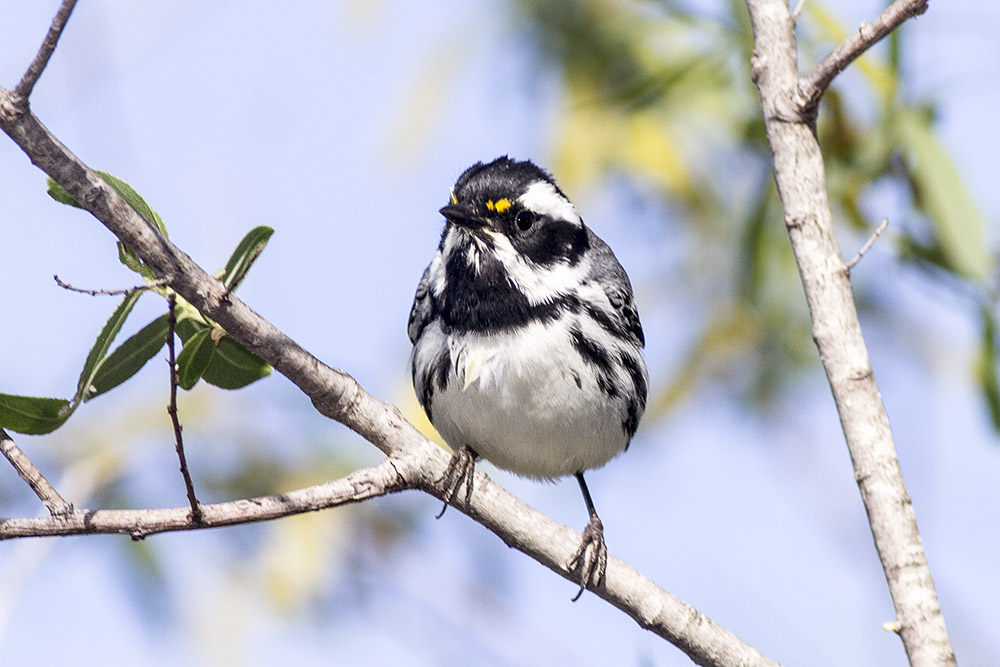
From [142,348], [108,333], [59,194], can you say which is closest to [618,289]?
[142,348]

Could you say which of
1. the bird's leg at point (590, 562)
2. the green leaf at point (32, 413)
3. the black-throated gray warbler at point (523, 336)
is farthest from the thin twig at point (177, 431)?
the black-throated gray warbler at point (523, 336)

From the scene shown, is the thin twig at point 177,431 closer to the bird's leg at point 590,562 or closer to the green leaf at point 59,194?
the green leaf at point 59,194

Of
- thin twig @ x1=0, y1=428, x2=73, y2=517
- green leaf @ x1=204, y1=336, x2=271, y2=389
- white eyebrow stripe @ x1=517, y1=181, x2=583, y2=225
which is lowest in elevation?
thin twig @ x1=0, y1=428, x2=73, y2=517

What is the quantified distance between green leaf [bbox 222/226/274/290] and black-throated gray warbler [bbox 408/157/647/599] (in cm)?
99

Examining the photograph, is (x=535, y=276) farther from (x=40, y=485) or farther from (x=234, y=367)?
(x=40, y=485)

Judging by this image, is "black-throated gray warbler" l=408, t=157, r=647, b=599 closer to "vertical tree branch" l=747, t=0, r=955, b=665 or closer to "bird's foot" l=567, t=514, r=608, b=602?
"bird's foot" l=567, t=514, r=608, b=602

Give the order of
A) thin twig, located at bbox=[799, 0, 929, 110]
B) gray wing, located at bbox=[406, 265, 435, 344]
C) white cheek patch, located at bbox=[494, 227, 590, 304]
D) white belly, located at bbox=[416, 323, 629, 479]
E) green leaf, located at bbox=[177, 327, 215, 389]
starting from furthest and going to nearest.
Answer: gray wing, located at bbox=[406, 265, 435, 344] → white cheek patch, located at bbox=[494, 227, 590, 304] → white belly, located at bbox=[416, 323, 629, 479] → thin twig, located at bbox=[799, 0, 929, 110] → green leaf, located at bbox=[177, 327, 215, 389]

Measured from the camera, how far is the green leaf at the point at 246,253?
2.15m

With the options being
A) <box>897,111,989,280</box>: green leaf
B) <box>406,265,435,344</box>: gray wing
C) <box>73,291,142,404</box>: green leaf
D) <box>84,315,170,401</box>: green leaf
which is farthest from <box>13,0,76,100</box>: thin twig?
<box>897,111,989,280</box>: green leaf

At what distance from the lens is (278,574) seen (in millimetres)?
4203

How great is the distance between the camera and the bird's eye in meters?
3.34

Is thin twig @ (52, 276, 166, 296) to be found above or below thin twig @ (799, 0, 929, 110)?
below

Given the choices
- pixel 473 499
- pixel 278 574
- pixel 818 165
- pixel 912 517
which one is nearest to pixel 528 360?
pixel 473 499

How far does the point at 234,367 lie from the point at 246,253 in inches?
13.0
